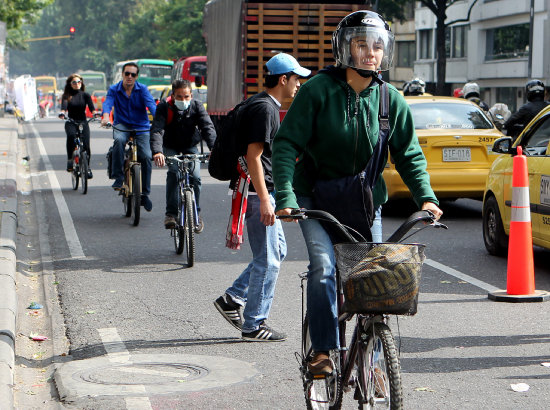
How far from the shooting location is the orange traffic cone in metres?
8.49

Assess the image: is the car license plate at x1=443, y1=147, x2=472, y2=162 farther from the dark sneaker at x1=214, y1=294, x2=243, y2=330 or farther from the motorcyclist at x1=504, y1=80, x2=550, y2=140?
the dark sneaker at x1=214, y1=294, x2=243, y2=330

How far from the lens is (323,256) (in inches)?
188

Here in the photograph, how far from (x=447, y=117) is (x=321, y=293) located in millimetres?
10007

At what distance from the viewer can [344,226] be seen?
4.54m

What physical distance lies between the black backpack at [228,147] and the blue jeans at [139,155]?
6.12 metres

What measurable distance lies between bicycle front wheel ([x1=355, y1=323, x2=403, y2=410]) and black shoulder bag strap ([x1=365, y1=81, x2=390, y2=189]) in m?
0.79

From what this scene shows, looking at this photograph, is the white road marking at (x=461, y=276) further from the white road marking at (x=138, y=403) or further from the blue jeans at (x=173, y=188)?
the white road marking at (x=138, y=403)

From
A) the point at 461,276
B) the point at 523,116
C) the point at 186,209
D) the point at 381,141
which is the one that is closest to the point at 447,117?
the point at 523,116

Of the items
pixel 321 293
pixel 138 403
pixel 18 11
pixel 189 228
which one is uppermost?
pixel 18 11

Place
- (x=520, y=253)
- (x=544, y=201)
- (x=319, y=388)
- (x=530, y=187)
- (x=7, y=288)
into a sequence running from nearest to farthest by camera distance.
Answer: (x=319, y=388)
(x=7, y=288)
(x=520, y=253)
(x=544, y=201)
(x=530, y=187)

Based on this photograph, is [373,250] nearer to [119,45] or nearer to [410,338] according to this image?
[410,338]

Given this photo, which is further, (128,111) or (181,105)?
(128,111)

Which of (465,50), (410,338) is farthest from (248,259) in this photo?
(465,50)

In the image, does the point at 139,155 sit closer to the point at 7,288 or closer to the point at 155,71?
the point at 7,288
